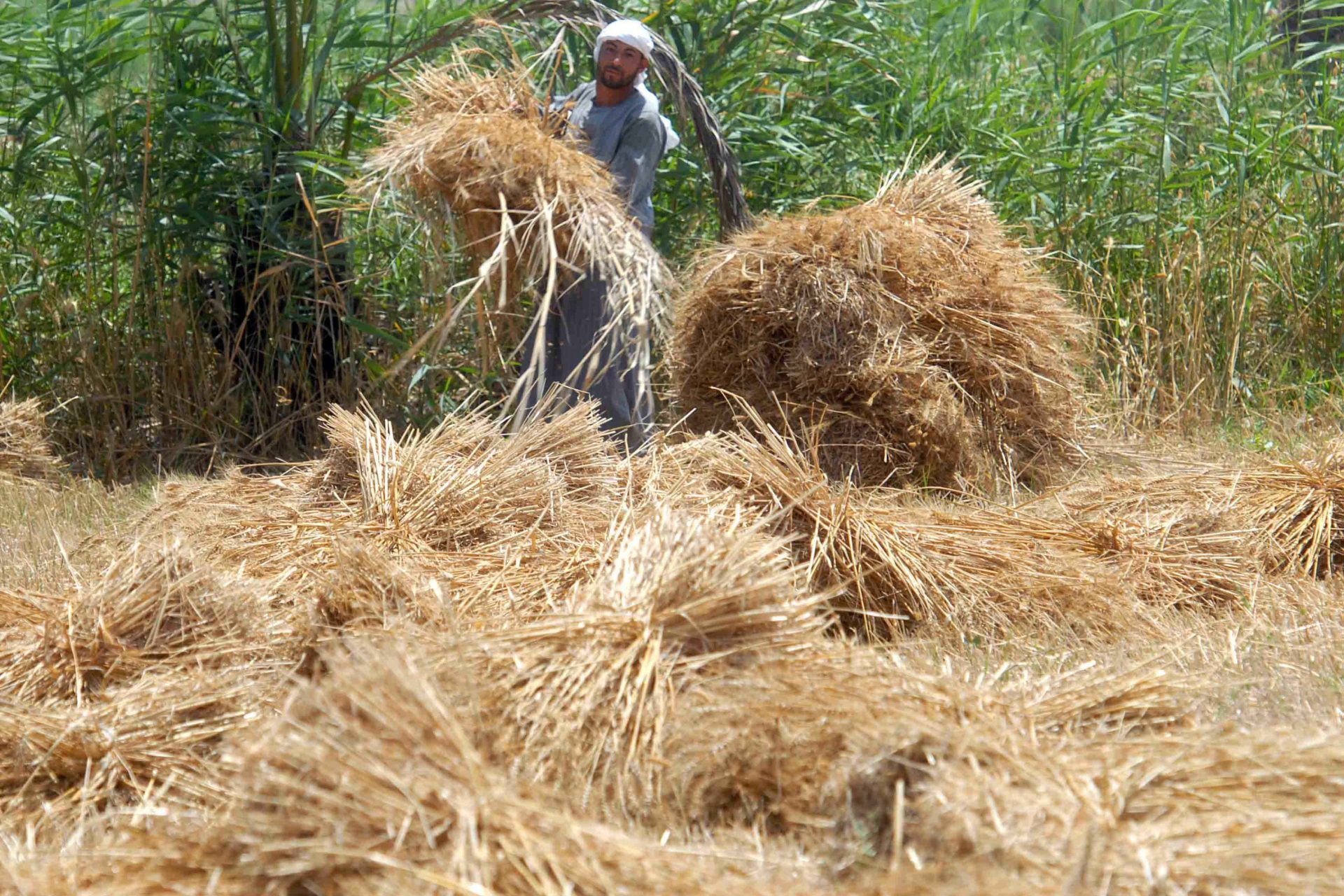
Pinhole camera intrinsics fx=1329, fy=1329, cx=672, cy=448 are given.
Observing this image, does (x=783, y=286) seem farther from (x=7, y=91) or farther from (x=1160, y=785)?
(x=7, y=91)

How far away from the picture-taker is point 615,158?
16.4 feet

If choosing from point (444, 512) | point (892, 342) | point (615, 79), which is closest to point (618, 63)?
point (615, 79)

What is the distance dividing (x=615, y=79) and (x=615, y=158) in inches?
11.4

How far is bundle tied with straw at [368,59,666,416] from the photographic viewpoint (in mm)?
4250

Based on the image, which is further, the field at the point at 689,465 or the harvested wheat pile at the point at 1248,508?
the harvested wheat pile at the point at 1248,508

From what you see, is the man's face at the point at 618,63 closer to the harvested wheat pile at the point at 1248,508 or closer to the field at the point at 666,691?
the field at the point at 666,691

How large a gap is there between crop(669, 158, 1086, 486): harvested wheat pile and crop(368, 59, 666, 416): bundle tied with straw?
1.65 ft

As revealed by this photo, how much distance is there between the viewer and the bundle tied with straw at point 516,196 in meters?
4.25

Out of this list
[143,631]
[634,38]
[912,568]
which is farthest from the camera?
[634,38]

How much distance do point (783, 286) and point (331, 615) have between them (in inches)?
96.5

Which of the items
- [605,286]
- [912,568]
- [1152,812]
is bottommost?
[912,568]

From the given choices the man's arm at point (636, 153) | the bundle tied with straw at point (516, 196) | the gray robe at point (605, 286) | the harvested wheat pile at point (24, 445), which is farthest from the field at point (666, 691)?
the harvested wheat pile at point (24, 445)

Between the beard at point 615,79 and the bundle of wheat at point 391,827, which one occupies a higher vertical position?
the beard at point 615,79

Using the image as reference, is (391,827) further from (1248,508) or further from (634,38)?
(634,38)
